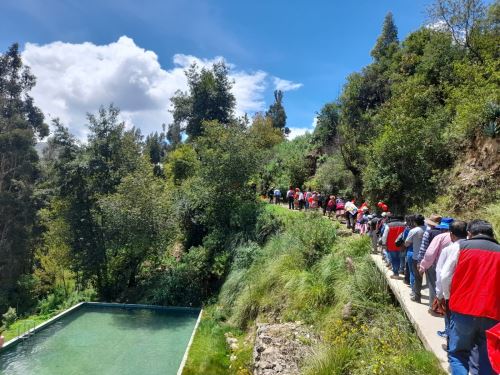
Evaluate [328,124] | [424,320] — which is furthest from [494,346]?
[328,124]

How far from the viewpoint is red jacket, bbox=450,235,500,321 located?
11.9 feet

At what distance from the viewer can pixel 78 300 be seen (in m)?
17.4

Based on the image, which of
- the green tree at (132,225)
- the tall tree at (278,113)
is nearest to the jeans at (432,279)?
the green tree at (132,225)

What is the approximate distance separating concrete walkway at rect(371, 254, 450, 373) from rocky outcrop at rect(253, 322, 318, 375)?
5.92 feet

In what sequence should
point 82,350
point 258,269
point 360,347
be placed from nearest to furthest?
point 360,347 < point 82,350 < point 258,269

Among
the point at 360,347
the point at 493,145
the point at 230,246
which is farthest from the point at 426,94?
the point at 360,347

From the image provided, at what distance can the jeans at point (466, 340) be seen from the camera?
366 centimetres

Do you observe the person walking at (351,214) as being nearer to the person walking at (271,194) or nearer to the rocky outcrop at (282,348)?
the rocky outcrop at (282,348)

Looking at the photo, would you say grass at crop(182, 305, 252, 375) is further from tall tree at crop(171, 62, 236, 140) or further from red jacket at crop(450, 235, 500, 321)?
tall tree at crop(171, 62, 236, 140)

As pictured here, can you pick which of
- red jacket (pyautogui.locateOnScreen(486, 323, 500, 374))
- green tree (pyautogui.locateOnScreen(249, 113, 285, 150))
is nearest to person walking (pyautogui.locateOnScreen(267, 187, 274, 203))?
green tree (pyautogui.locateOnScreen(249, 113, 285, 150))

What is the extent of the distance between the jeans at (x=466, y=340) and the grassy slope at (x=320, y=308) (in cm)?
55

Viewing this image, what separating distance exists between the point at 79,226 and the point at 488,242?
1751 cm

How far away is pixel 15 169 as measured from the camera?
1139 inches

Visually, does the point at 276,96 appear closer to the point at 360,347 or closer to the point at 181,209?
the point at 181,209
